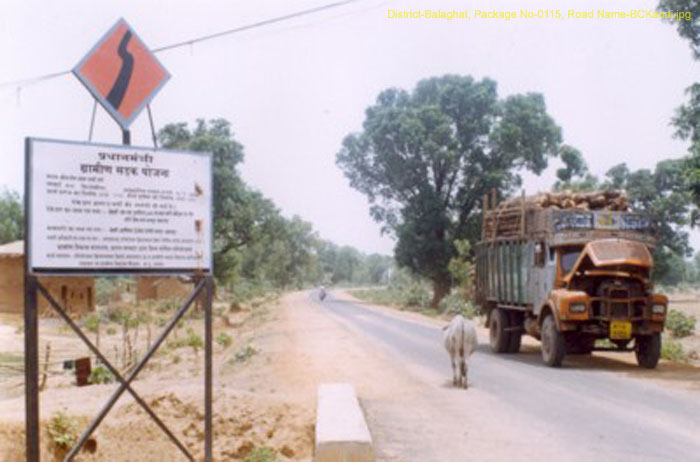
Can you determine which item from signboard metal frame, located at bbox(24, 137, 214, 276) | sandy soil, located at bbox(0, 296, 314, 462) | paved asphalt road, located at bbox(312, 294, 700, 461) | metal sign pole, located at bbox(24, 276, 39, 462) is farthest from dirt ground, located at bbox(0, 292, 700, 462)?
metal sign pole, located at bbox(24, 276, 39, 462)

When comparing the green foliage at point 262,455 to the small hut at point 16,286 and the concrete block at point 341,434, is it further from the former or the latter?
the small hut at point 16,286

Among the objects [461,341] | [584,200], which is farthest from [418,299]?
[461,341]

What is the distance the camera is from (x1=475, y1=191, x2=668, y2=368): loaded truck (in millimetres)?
14320

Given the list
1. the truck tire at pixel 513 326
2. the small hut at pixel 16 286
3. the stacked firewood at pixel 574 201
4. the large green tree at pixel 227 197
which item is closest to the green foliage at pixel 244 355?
the truck tire at pixel 513 326

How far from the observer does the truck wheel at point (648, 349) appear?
48.3ft

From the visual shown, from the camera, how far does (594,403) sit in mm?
10523

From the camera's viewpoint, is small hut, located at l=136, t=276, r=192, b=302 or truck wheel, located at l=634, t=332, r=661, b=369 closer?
truck wheel, located at l=634, t=332, r=661, b=369

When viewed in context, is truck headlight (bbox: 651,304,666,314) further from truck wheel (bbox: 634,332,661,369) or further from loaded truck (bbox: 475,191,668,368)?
truck wheel (bbox: 634,332,661,369)

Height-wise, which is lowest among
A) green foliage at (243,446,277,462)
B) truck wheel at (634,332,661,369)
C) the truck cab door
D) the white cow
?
green foliage at (243,446,277,462)

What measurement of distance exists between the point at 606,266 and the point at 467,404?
5536 mm

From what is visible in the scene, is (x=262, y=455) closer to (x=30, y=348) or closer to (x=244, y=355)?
(x=30, y=348)

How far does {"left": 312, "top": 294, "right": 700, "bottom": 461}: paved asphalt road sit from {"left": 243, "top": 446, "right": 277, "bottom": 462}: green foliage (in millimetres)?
3031

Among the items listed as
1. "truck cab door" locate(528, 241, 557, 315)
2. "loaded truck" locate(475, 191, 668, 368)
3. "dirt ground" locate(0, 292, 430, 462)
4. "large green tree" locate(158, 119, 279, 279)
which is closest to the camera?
"dirt ground" locate(0, 292, 430, 462)

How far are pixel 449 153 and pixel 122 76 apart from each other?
1540 inches
